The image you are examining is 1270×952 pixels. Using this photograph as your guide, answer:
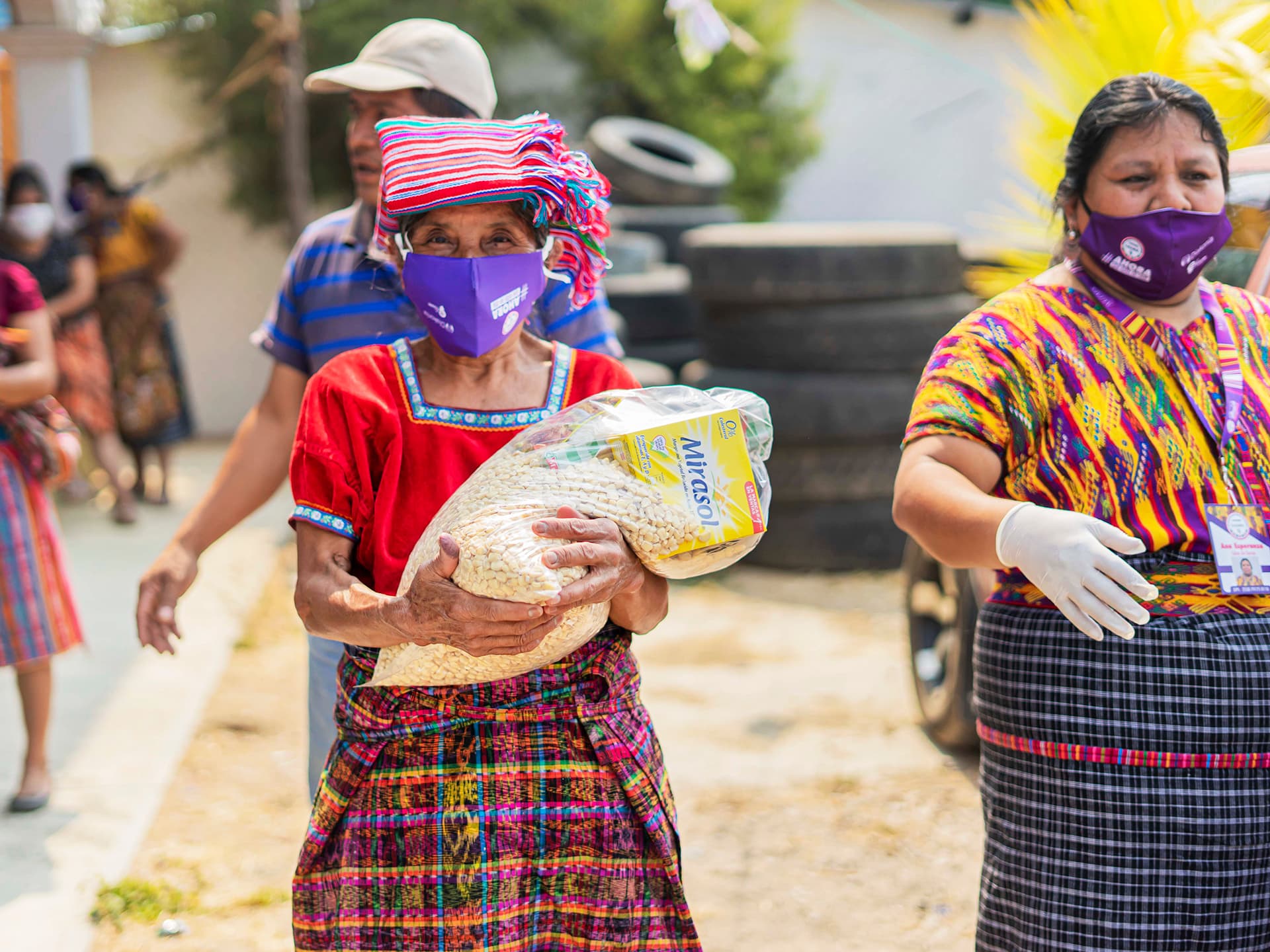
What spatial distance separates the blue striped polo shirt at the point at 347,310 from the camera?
98.7 inches

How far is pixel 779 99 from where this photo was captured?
14.8m

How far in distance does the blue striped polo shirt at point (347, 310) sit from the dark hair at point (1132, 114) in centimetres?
90

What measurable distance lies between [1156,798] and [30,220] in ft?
21.0

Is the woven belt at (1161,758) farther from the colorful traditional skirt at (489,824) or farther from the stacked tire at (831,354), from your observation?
the stacked tire at (831,354)

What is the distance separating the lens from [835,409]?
21.9 feet

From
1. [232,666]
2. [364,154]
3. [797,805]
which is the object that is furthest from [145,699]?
[364,154]

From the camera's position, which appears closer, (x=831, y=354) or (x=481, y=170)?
(x=481, y=170)

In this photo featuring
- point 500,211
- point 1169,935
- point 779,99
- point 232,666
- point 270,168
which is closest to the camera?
point 500,211

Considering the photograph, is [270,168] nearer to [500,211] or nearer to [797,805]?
[797,805]

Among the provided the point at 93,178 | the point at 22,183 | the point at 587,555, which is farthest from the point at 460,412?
the point at 93,178

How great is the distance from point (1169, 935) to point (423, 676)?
48.7 inches

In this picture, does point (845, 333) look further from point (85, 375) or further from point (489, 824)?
point (489, 824)

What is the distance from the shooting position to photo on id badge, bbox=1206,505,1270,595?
6.64 ft

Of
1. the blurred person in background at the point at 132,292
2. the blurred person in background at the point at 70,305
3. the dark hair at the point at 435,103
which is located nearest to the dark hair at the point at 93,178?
the blurred person in background at the point at 132,292
